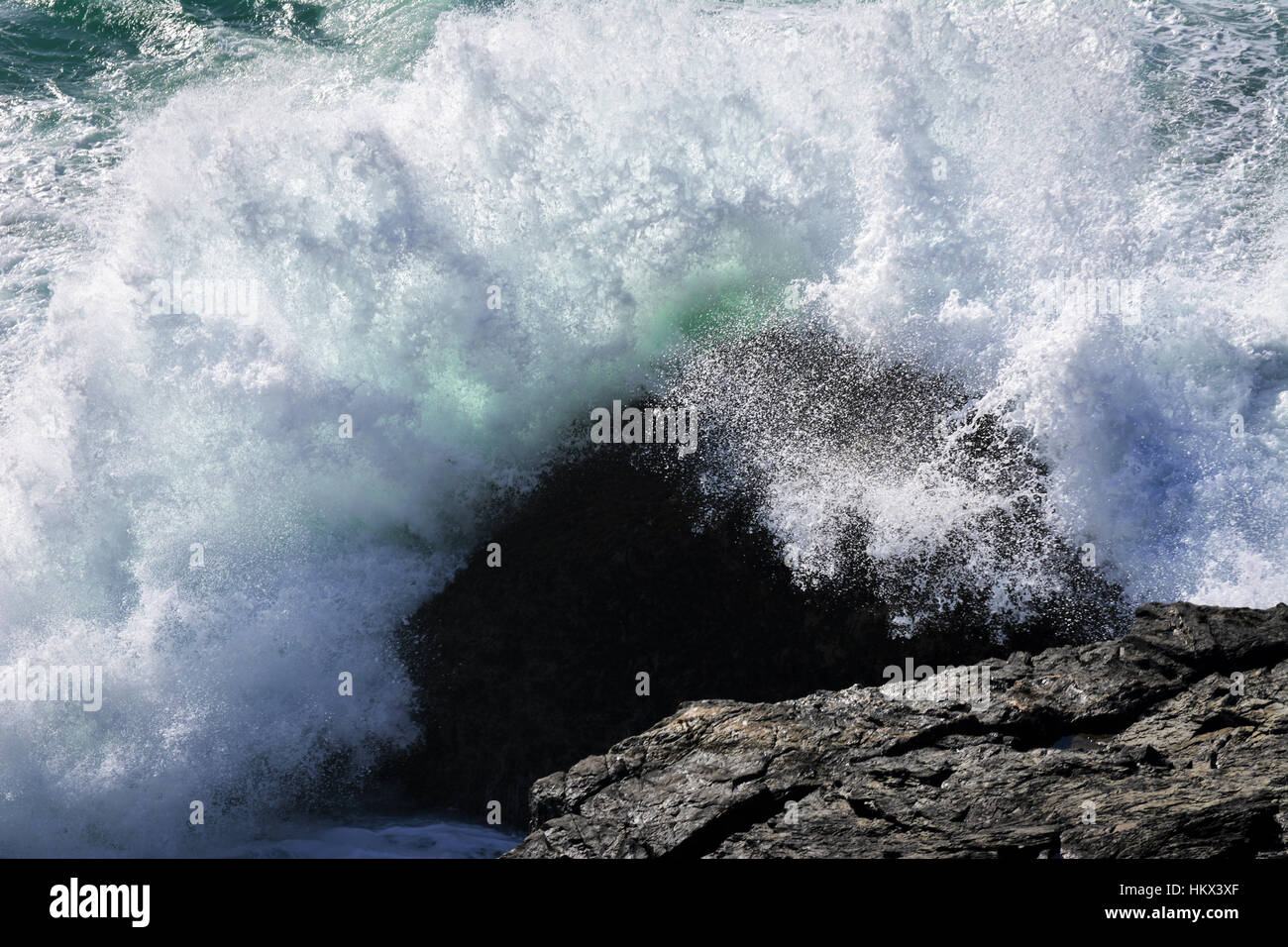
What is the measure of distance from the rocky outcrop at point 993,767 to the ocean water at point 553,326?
183 centimetres

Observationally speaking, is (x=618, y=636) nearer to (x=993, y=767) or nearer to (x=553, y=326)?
(x=553, y=326)

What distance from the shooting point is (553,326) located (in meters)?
11.2

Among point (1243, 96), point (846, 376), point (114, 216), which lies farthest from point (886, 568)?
point (114, 216)

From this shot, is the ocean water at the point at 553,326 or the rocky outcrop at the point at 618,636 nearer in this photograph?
the rocky outcrop at the point at 618,636

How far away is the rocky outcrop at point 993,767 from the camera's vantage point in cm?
570

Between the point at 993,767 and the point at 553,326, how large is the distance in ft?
21.7

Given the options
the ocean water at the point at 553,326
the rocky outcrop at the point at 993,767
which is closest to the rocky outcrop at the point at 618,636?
→ the ocean water at the point at 553,326

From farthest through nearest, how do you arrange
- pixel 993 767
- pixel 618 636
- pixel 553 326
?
pixel 553 326
pixel 618 636
pixel 993 767

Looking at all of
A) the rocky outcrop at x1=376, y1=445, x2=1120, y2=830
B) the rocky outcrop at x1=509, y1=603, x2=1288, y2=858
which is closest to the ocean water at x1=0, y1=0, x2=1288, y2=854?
the rocky outcrop at x1=376, y1=445, x2=1120, y2=830

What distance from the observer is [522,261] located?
11.4 meters

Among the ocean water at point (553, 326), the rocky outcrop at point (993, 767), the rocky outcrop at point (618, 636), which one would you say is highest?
the ocean water at point (553, 326)

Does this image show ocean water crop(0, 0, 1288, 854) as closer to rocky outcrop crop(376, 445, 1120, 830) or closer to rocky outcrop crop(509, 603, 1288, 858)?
rocky outcrop crop(376, 445, 1120, 830)

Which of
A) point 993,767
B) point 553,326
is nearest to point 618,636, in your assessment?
point 553,326

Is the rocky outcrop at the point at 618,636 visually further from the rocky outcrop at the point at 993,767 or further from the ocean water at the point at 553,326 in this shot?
the rocky outcrop at the point at 993,767
